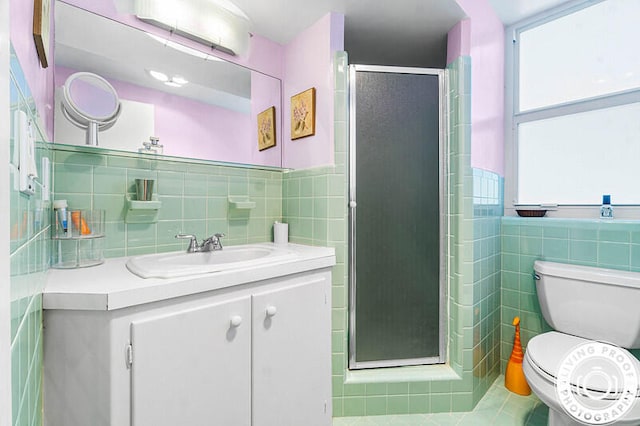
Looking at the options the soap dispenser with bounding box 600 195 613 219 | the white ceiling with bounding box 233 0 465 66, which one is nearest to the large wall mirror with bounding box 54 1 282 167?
the white ceiling with bounding box 233 0 465 66

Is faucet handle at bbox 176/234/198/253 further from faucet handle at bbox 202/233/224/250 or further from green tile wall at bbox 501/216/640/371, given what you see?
green tile wall at bbox 501/216/640/371

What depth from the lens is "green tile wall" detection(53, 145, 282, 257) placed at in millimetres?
1232

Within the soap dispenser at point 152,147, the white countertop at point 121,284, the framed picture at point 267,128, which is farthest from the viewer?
the framed picture at point 267,128

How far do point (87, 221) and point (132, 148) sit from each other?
1.22 feet

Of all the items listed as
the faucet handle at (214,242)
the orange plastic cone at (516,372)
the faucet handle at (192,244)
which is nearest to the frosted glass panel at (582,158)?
the orange plastic cone at (516,372)

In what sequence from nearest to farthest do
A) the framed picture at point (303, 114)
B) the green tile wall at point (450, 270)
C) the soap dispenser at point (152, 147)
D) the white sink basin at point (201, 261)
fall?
the white sink basin at point (201, 261) < the soap dispenser at point (152, 147) < the green tile wall at point (450, 270) < the framed picture at point (303, 114)

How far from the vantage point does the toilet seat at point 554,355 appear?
115 cm

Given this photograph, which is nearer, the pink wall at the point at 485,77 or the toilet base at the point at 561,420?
the toilet base at the point at 561,420

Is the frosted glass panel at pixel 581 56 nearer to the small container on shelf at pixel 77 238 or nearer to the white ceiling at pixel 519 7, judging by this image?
the white ceiling at pixel 519 7

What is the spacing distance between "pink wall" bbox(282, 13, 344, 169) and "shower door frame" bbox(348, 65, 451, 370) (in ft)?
0.41

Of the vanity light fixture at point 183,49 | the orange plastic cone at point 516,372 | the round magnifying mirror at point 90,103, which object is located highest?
the vanity light fixture at point 183,49

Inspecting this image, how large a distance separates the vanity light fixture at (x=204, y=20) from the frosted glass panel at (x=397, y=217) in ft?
2.33

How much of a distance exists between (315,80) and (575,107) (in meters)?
1.53

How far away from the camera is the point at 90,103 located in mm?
1256
